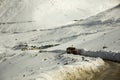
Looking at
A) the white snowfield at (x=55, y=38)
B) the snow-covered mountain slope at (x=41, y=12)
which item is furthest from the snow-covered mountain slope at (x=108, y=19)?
the snow-covered mountain slope at (x=41, y=12)

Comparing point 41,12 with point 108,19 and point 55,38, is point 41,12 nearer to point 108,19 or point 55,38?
point 55,38

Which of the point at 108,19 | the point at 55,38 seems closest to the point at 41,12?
the point at 55,38

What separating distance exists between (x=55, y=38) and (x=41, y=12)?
989 inches

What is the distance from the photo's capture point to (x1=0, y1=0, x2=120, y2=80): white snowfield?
2877 cm

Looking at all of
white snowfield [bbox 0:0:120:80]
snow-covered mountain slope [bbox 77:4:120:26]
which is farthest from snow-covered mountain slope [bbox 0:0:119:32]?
snow-covered mountain slope [bbox 77:4:120:26]

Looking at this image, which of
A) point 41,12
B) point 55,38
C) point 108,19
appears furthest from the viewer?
point 41,12

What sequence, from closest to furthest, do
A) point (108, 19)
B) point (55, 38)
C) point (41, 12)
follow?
point (55, 38) < point (108, 19) < point (41, 12)

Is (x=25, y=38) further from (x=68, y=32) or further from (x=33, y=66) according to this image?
(x=33, y=66)

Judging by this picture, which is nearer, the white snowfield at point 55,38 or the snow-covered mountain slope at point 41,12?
the white snowfield at point 55,38

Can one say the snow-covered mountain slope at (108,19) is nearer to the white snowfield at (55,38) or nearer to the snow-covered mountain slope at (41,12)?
the white snowfield at (55,38)

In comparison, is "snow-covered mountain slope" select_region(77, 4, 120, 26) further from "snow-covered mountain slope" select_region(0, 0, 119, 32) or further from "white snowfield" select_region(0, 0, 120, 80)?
"snow-covered mountain slope" select_region(0, 0, 119, 32)

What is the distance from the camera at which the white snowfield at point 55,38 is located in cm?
2877

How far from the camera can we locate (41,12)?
261 ft

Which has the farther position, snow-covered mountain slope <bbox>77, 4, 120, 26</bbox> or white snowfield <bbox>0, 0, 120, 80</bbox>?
snow-covered mountain slope <bbox>77, 4, 120, 26</bbox>
